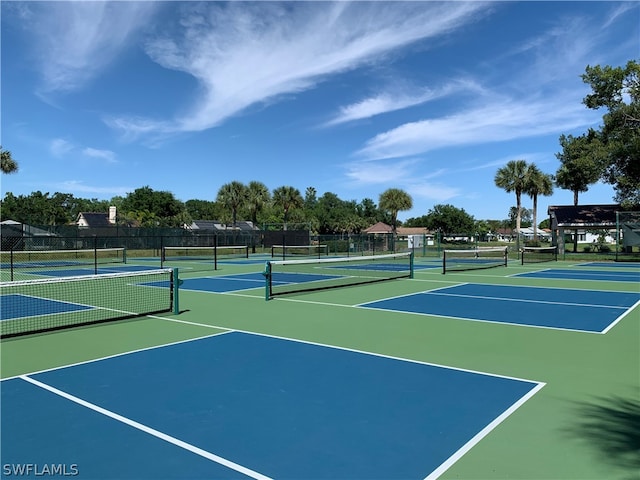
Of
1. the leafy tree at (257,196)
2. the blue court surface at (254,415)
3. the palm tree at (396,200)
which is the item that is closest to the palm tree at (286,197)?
the leafy tree at (257,196)

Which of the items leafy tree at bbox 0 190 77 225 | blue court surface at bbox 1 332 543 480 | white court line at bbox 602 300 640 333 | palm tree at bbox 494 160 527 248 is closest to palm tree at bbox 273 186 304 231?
palm tree at bbox 494 160 527 248

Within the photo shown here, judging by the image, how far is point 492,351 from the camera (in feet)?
24.8

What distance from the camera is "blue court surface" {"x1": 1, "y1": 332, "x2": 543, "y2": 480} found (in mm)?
3908

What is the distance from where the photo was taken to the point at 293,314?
1104 centimetres

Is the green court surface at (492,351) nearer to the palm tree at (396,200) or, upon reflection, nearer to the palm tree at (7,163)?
the palm tree at (7,163)

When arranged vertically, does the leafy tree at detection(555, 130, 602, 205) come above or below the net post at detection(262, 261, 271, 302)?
above

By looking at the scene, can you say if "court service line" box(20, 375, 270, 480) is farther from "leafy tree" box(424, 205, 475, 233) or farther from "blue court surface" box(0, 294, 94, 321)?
"leafy tree" box(424, 205, 475, 233)

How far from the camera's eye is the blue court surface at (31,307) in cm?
1123

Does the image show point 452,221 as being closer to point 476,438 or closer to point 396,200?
point 396,200

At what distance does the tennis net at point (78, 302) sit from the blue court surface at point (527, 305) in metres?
5.57

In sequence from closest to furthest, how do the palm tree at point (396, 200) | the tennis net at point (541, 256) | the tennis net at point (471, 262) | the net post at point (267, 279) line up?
the net post at point (267, 279)
the tennis net at point (471, 262)
the tennis net at point (541, 256)
the palm tree at point (396, 200)

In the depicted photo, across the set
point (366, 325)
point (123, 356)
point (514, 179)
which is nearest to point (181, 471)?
point (123, 356)

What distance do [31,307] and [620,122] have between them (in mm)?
40289

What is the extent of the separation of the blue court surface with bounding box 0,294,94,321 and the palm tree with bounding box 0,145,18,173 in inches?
1016
